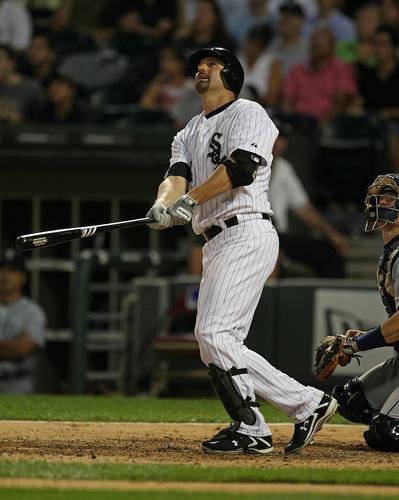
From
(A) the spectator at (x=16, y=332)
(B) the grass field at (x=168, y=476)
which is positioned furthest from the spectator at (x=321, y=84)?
(B) the grass field at (x=168, y=476)

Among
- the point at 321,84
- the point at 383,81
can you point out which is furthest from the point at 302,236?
the point at 383,81

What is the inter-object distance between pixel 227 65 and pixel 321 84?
6.15 metres

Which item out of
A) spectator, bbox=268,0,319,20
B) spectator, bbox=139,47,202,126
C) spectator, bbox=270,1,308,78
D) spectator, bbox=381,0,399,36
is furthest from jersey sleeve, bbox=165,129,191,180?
spectator, bbox=268,0,319,20

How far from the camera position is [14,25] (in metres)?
13.9

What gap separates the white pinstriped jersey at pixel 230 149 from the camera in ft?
17.7

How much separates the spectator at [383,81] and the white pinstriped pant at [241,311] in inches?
243

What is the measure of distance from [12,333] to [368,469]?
18.6 feet

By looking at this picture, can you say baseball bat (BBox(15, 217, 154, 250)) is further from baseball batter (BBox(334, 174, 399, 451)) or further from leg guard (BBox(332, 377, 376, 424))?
leg guard (BBox(332, 377, 376, 424))

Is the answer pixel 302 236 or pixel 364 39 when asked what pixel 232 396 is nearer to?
pixel 302 236

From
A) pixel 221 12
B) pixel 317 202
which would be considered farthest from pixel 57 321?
pixel 221 12

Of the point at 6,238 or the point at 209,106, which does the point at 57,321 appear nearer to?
the point at 6,238

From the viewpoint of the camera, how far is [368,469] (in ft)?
16.7

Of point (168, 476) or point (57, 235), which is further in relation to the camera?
point (57, 235)

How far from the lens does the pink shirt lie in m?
11.6
